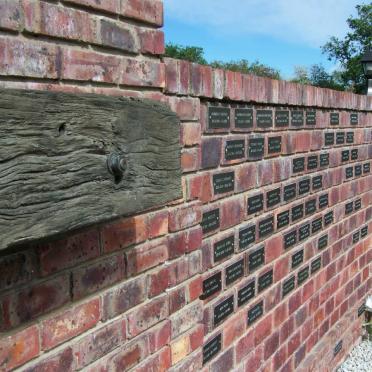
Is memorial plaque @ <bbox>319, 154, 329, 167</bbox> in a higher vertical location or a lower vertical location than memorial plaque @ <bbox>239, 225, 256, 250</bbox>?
higher

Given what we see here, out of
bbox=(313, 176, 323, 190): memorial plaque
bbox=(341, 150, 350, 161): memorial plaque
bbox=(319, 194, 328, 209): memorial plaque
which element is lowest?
bbox=(319, 194, 328, 209): memorial plaque

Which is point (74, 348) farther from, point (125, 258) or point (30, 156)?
point (30, 156)

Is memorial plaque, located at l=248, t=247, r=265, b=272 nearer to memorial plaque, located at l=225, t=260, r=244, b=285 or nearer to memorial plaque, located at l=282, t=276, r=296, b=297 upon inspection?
memorial plaque, located at l=225, t=260, r=244, b=285

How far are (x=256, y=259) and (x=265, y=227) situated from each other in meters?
0.20

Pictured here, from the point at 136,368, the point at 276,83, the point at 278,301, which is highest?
the point at 276,83

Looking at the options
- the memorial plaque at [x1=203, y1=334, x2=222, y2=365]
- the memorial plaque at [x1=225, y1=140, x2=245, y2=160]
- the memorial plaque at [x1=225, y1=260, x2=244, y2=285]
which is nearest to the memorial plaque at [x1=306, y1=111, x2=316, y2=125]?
the memorial plaque at [x1=225, y1=140, x2=245, y2=160]

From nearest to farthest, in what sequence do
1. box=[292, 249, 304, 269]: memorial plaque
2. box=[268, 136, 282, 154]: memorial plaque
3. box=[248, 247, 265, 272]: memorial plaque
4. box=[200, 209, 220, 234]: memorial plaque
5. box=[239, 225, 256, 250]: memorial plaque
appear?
1. box=[200, 209, 220, 234]: memorial plaque
2. box=[239, 225, 256, 250]: memorial plaque
3. box=[248, 247, 265, 272]: memorial plaque
4. box=[268, 136, 282, 154]: memorial plaque
5. box=[292, 249, 304, 269]: memorial plaque

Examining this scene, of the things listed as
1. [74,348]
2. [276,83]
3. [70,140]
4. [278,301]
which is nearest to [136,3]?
[70,140]

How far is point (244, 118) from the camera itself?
103 inches

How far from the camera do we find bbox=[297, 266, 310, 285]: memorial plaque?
135 inches

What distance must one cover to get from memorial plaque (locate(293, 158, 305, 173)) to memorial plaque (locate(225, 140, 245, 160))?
0.73m

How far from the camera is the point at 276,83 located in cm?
292

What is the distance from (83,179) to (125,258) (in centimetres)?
60

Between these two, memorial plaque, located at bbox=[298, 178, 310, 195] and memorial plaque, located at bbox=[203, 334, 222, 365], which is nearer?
memorial plaque, located at bbox=[203, 334, 222, 365]
